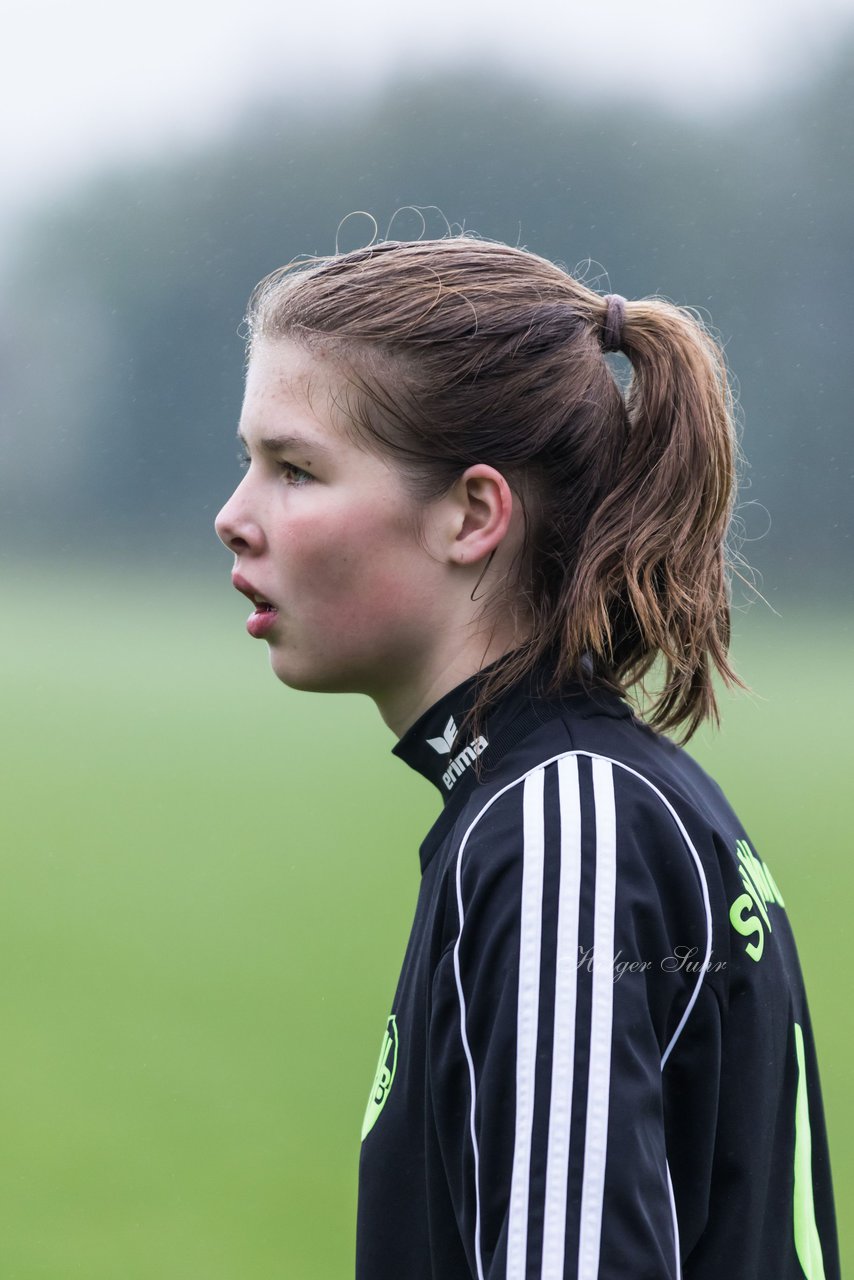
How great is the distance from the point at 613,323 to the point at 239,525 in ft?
1.29

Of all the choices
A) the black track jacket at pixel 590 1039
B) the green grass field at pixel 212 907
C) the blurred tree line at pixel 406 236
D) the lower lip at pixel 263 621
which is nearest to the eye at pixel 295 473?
the lower lip at pixel 263 621

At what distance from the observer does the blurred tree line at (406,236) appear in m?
16.7

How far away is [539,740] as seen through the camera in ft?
3.30

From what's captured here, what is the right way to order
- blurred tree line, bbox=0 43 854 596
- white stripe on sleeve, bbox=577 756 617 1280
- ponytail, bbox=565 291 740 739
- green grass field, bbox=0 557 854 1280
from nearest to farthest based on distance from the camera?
white stripe on sleeve, bbox=577 756 617 1280 → ponytail, bbox=565 291 740 739 → green grass field, bbox=0 557 854 1280 → blurred tree line, bbox=0 43 854 596

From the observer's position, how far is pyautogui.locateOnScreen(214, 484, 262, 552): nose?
116cm

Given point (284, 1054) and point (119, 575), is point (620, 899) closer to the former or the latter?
point (284, 1054)

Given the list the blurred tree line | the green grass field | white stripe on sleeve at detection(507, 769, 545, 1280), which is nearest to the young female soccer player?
white stripe on sleeve at detection(507, 769, 545, 1280)

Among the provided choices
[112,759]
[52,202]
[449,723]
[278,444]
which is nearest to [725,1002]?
[449,723]

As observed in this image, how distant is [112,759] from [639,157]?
1120 cm

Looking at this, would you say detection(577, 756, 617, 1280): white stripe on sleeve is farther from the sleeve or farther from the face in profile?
the face in profile

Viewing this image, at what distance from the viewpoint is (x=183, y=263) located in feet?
65.9

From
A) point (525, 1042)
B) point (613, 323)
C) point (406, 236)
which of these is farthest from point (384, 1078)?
point (406, 236)

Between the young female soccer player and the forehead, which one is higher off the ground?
the forehead

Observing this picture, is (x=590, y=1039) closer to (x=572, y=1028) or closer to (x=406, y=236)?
(x=572, y=1028)
